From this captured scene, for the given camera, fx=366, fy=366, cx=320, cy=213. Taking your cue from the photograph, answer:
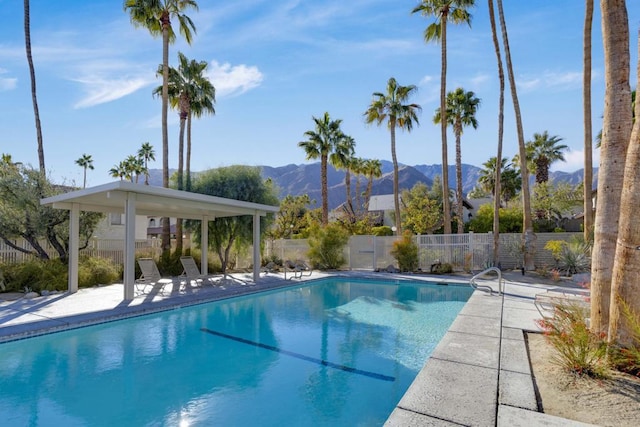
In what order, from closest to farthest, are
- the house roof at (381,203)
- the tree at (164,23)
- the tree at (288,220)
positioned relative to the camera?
the tree at (164,23) < the tree at (288,220) < the house roof at (381,203)

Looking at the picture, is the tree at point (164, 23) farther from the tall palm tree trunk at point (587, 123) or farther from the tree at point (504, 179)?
the tree at point (504, 179)

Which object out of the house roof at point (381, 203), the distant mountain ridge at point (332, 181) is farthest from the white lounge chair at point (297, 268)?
the distant mountain ridge at point (332, 181)

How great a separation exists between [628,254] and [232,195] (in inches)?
546

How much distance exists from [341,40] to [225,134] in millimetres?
9932

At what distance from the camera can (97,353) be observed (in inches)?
252

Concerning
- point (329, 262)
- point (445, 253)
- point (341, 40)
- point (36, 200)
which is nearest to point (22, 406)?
point (36, 200)

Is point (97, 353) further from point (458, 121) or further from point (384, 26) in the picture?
point (458, 121)

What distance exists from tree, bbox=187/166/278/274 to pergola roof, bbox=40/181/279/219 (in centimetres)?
208

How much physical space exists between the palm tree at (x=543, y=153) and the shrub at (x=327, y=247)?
20.7 meters

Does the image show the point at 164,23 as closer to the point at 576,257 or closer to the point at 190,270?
the point at 190,270

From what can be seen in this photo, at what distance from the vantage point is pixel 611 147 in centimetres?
429

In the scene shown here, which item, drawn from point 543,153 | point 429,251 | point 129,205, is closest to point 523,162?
point 429,251

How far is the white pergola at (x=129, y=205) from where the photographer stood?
31.3 ft

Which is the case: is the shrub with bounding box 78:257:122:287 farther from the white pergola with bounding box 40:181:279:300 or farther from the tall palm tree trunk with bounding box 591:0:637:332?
the tall palm tree trunk with bounding box 591:0:637:332
